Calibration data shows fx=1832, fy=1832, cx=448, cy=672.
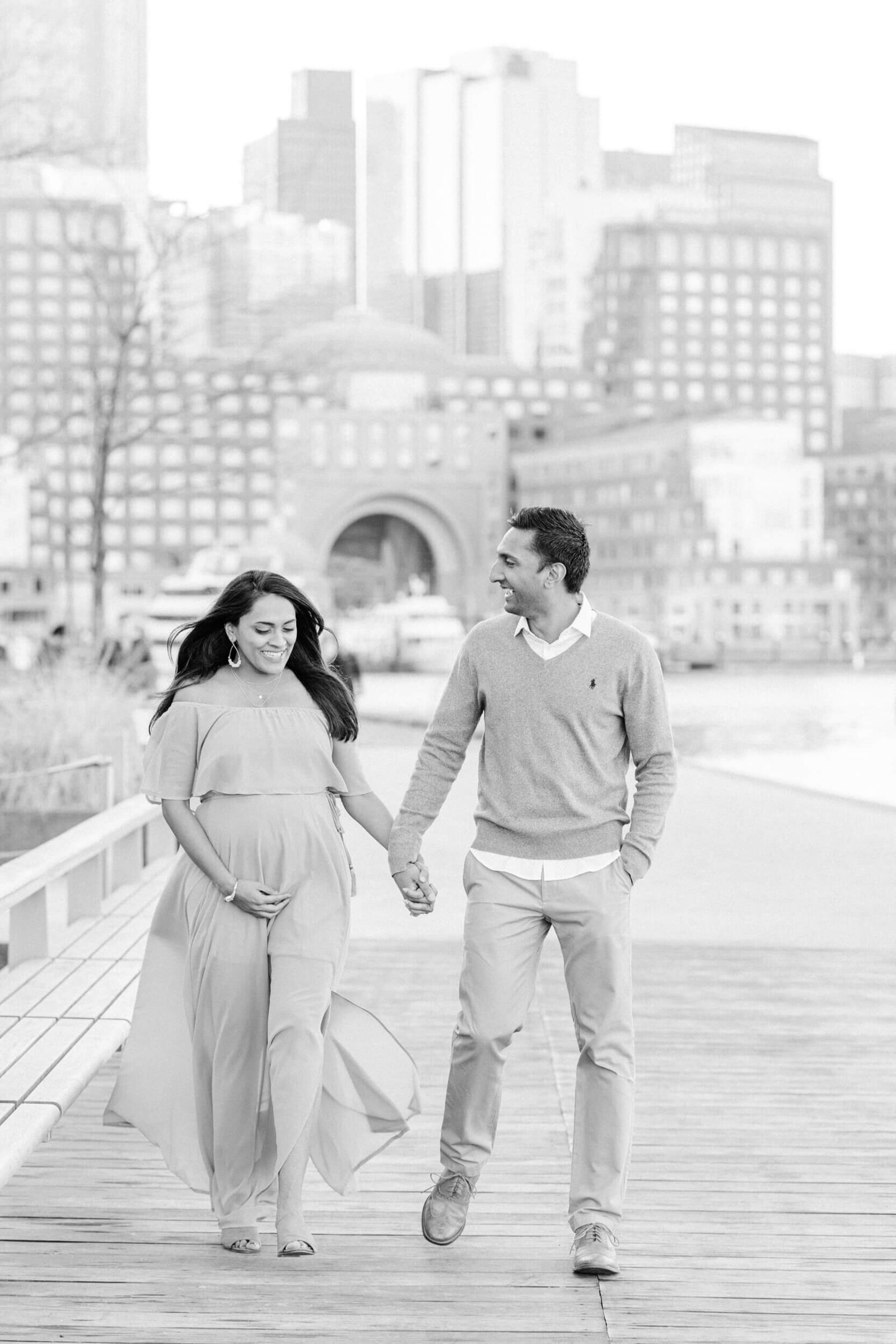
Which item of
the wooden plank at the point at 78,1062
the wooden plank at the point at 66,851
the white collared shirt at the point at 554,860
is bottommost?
the wooden plank at the point at 78,1062

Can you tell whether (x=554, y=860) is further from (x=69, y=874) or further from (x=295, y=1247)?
(x=69, y=874)

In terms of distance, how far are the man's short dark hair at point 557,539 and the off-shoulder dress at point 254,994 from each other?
2.19 ft

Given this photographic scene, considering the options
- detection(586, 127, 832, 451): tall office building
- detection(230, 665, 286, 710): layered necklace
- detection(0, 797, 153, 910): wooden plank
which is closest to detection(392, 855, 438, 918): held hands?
detection(230, 665, 286, 710): layered necklace

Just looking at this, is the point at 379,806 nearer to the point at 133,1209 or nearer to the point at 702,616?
the point at 133,1209

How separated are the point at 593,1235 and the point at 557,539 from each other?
160cm

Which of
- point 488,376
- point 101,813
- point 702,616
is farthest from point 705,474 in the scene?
point 101,813

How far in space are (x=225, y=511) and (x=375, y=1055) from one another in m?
142

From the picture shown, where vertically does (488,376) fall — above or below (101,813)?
above

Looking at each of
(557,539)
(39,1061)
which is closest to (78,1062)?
(39,1061)

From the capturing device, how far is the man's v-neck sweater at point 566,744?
14.1 feet

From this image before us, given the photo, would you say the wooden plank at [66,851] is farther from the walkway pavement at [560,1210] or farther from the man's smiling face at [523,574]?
the man's smiling face at [523,574]

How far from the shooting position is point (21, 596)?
123 metres

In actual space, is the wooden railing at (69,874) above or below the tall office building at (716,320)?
below

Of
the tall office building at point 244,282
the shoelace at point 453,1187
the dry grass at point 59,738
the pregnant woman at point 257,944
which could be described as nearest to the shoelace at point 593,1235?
the shoelace at point 453,1187
